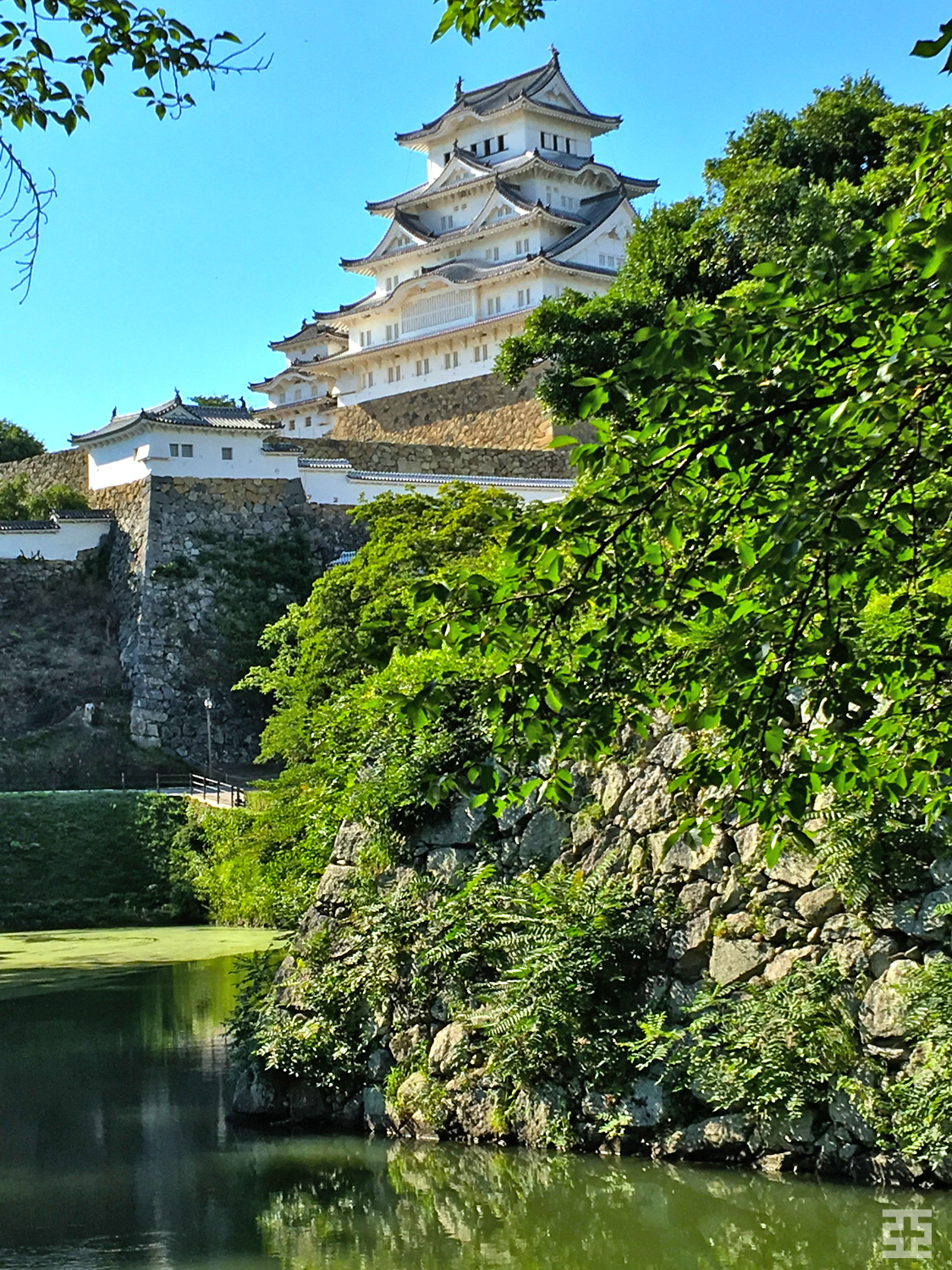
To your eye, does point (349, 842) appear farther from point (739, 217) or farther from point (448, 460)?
point (448, 460)

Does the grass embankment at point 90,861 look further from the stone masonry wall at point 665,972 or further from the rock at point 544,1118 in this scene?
the rock at point 544,1118

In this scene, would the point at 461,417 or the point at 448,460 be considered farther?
the point at 461,417

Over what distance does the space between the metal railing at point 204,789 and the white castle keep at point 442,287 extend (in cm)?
689

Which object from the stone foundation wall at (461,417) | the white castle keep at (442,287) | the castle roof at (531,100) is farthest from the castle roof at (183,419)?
the castle roof at (531,100)

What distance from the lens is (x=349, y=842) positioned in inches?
390

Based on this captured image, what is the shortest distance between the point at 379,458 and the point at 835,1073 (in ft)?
83.9

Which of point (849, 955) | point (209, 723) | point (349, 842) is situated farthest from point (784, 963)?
point (209, 723)

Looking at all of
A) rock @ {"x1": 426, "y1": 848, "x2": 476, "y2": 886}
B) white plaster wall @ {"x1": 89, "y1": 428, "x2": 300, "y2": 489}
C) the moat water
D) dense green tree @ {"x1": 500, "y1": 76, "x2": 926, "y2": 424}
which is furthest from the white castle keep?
the moat water

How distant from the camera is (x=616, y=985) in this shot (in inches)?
309

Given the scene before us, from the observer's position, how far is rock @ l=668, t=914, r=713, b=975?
7.68 metres

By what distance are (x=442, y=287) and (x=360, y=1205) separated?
99.4 feet

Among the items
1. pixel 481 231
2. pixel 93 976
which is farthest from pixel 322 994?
pixel 481 231

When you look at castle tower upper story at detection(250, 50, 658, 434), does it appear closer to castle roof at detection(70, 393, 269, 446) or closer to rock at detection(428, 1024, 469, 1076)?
castle roof at detection(70, 393, 269, 446)

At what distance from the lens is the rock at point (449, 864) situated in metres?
8.95
